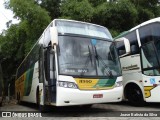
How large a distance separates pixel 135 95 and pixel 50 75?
4.01 meters

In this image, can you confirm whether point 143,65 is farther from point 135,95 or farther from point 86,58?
point 86,58

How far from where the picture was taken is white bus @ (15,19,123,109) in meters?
8.70

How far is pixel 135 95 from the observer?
→ 11.9m

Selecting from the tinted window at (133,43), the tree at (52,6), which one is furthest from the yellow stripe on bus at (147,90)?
the tree at (52,6)

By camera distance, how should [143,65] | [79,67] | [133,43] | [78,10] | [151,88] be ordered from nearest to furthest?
[79,67] → [151,88] → [143,65] → [133,43] → [78,10]

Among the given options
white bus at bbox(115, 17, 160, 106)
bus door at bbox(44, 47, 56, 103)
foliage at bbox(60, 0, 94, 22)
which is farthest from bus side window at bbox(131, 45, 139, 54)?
foliage at bbox(60, 0, 94, 22)

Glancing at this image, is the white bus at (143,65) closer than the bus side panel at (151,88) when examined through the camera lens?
No

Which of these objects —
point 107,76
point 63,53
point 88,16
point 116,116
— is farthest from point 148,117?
point 88,16

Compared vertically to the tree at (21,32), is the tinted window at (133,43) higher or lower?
lower

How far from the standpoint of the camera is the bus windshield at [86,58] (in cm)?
898

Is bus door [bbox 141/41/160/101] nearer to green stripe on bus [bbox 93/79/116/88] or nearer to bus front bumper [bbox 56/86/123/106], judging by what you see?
green stripe on bus [bbox 93/79/116/88]

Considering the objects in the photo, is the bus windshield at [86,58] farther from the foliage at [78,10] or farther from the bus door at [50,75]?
the foliage at [78,10]

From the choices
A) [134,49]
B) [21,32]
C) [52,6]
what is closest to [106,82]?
[134,49]

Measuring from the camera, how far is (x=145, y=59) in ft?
36.1
